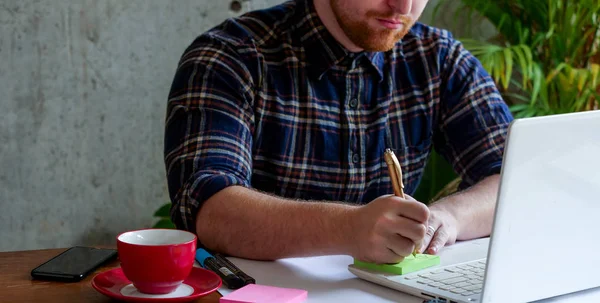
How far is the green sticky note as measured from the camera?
42.1 inches

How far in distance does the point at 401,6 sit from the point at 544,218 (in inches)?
29.0

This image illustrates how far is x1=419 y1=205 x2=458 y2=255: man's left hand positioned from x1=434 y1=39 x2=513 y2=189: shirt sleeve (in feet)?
1.13

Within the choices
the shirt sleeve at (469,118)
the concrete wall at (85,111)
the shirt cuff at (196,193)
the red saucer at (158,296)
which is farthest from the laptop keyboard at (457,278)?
the concrete wall at (85,111)

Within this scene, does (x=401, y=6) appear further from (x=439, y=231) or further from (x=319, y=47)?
(x=439, y=231)

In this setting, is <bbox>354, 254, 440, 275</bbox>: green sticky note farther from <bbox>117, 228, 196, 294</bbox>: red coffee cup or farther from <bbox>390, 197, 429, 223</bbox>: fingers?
<bbox>117, 228, 196, 294</bbox>: red coffee cup

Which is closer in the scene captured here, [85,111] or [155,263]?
[155,263]

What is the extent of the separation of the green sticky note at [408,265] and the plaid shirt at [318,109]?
39 centimetres

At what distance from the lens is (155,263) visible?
0.91 metres

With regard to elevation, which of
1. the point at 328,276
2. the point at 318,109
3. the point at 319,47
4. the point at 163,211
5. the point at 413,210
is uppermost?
the point at 319,47

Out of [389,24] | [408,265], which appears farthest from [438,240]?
[389,24]

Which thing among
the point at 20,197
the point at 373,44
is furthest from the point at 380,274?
the point at 20,197

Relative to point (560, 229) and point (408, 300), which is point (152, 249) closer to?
point (408, 300)

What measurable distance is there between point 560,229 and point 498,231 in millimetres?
110

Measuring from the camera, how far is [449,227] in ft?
4.28
